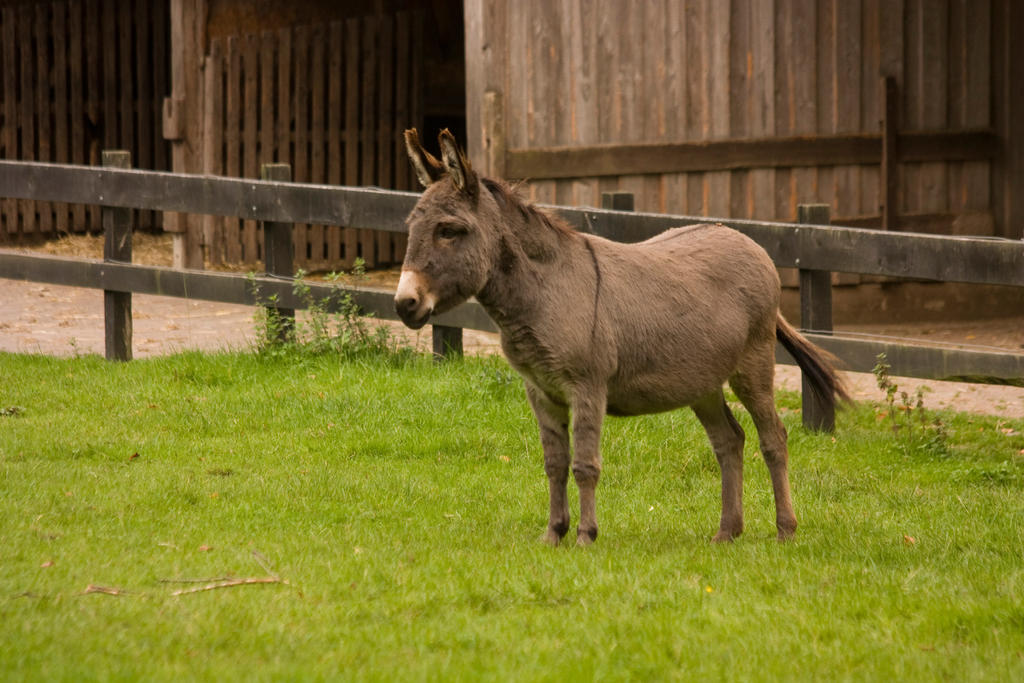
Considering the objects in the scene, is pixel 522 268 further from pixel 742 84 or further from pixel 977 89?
pixel 977 89

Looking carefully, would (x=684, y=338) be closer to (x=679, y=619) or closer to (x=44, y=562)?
(x=679, y=619)

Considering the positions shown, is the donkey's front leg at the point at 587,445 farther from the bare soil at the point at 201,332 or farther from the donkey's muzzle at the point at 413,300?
the bare soil at the point at 201,332

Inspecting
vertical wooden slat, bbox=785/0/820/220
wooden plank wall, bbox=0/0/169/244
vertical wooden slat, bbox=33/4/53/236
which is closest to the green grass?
vertical wooden slat, bbox=785/0/820/220

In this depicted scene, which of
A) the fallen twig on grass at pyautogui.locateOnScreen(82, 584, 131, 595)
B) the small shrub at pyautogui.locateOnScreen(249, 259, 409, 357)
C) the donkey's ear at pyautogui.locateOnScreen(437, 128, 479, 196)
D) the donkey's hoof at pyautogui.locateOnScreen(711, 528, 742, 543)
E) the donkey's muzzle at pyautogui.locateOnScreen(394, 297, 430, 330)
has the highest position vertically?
the donkey's ear at pyautogui.locateOnScreen(437, 128, 479, 196)

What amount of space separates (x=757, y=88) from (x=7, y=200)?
9.69 meters

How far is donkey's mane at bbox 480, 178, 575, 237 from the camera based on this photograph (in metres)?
5.87

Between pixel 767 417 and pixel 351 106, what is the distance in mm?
10749

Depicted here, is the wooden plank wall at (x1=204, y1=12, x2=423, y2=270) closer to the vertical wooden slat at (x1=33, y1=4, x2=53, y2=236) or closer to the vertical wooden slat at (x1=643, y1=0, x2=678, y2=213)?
the vertical wooden slat at (x1=33, y1=4, x2=53, y2=236)

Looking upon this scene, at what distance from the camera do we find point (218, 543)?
5785mm

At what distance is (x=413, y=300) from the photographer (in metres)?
5.42

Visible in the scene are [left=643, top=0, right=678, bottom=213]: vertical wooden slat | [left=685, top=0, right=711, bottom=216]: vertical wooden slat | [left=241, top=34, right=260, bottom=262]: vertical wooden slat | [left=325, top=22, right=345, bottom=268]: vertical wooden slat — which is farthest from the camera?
[left=325, top=22, right=345, bottom=268]: vertical wooden slat

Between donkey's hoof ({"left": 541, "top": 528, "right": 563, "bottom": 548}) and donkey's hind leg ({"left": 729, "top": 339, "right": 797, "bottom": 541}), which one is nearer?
donkey's hoof ({"left": 541, "top": 528, "right": 563, "bottom": 548})

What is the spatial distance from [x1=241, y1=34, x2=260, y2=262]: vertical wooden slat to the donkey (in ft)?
30.9

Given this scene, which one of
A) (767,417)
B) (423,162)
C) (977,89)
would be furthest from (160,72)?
(767,417)
